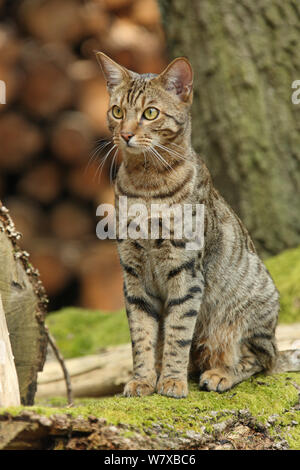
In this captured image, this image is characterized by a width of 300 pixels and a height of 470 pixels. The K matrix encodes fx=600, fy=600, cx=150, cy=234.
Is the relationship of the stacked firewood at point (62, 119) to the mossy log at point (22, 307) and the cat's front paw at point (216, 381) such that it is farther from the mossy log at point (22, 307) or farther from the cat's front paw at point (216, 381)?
the cat's front paw at point (216, 381)

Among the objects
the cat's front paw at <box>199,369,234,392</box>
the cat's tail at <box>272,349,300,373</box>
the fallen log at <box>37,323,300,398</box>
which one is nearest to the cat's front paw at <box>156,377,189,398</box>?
the cat's front paw at <box>199,369,234,392</box>

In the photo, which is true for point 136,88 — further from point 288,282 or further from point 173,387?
point 288,282

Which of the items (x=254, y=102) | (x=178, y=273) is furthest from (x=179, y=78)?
(x=254, y=102)

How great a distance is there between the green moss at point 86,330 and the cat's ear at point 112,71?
193cm

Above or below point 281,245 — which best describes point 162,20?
above

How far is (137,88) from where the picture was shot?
8.27 ft

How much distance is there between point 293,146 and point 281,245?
2.45 ft

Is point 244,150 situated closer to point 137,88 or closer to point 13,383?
point 137,88

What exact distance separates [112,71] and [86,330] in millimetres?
2209

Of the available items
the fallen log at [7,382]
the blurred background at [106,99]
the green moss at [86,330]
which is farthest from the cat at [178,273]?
the blurred background at [106,99]

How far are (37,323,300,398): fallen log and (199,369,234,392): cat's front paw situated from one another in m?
0.85

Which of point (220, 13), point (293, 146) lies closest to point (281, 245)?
point (293, 146)

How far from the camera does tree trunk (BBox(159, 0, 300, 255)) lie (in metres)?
4.44

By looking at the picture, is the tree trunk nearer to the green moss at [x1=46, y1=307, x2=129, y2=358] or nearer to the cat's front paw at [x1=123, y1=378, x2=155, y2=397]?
the green moss at [x1=46, y1=307, x2=129, y2=358]
